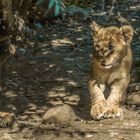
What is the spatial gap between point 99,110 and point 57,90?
2.19 m

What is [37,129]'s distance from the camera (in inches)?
213

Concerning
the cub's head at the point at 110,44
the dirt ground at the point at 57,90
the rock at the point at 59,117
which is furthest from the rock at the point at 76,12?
the rock at the point at 59,117

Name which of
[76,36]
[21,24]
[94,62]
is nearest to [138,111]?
[94,62]

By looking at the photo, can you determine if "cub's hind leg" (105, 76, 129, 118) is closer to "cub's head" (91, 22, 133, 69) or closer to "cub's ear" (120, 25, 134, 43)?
"cub's head" (91, 22, 133, 69)

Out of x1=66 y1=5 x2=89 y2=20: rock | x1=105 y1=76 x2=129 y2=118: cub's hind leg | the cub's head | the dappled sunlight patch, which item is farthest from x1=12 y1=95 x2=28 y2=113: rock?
x1=66 y1=5 x2=89 y2=20: rock

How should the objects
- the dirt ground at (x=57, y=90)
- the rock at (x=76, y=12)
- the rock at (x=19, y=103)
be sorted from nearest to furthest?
1. the dirt ground at (x=57, y=90)
2. the rock at (x=19, y=103)
3. the rock at (x=76, y=12)

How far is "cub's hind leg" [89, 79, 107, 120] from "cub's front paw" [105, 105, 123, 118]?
0.17 ft

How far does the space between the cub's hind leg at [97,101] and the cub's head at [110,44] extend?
30cm

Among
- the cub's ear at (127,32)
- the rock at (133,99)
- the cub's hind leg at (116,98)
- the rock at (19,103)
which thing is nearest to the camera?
the cub's ear at (127,32)

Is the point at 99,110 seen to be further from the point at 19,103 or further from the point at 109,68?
the point at 19,103

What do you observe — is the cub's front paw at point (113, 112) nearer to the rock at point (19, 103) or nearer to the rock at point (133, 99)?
the rock at point (133, 99)

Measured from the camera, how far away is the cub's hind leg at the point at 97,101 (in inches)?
234

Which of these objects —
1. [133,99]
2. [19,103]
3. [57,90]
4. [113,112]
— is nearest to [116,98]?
[113,112]

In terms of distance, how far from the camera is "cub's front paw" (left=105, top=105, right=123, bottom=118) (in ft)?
19.6
